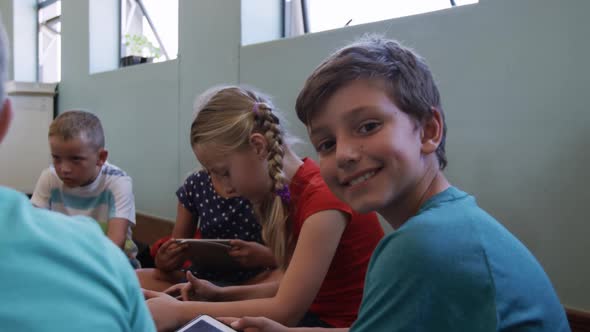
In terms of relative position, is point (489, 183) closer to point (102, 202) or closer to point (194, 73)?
point (102, 202)

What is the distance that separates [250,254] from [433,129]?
79cm

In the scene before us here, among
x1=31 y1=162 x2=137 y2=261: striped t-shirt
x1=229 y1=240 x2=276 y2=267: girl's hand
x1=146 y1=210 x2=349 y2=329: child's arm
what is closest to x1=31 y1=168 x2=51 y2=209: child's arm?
x1=31 y1=162 x2=137 y2=261: striped t-shirt

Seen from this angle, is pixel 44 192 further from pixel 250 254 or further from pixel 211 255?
pixel 250 254

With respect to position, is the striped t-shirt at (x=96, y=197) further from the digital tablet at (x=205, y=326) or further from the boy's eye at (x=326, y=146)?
the boy's eye at (x=326, y=146)

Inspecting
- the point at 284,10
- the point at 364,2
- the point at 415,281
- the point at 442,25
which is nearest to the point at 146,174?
the point at 284,10

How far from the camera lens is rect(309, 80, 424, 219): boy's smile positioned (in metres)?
0.78

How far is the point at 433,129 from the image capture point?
0.84 metres

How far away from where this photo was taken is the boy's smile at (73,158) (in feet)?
6.49

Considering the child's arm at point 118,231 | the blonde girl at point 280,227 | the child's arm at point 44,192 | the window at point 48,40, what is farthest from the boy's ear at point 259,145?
the window at point 48,40

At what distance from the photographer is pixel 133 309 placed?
0.49 m

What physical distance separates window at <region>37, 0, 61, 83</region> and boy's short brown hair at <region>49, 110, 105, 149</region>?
3.72 m

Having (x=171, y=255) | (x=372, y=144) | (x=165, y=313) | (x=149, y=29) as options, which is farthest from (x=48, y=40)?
(x=372, y=144)

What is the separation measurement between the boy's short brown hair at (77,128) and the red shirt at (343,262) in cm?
116

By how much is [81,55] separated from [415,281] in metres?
4.28
